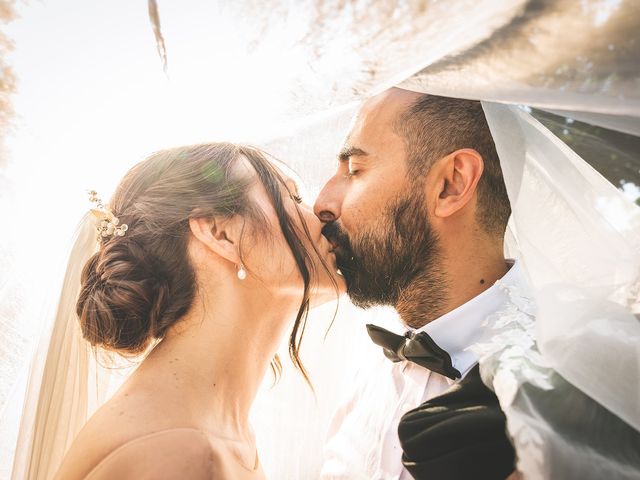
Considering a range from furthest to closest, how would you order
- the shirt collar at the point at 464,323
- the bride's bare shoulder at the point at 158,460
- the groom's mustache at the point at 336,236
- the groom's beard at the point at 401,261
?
1. the groom's mustache at the point at 336,236
2. the groom's beard at the point at 401,261
3. the shirt collar at the point at 464,323
4. the bride's bare shoulder at the point at 158,460

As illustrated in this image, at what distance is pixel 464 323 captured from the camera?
2268mm

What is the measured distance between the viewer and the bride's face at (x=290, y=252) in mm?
2377

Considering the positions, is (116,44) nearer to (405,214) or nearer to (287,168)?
(287,168)

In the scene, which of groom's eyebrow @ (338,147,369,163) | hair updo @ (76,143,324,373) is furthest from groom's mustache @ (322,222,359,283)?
groom's eyebrow @ (338,147,369,163)

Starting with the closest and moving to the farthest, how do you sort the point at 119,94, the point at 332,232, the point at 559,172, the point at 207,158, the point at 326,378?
1. the point at 119,94
2. the point at 559,172
3. the point at 207,158
4. the point at 332,232
5. the point at 326,378

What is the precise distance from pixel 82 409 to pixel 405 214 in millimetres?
1759

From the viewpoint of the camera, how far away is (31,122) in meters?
1.79

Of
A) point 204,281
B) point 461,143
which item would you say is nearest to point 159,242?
point 204,281

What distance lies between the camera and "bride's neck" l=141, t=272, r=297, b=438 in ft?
6.98

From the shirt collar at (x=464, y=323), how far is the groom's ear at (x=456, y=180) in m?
0.44

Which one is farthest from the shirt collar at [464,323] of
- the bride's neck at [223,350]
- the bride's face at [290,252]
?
the bride's neck at [223,350]

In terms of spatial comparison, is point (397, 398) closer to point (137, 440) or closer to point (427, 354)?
point (427, 354)

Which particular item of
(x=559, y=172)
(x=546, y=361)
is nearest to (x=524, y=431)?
(x=546, y=361)

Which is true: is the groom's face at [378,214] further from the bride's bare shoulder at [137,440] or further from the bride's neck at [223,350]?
the bride's bare shoulder at [137,440]
